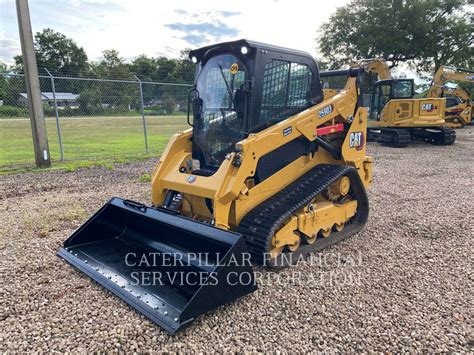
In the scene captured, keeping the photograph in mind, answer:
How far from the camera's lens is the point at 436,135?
14.6 meters

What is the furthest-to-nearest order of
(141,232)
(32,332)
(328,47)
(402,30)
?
(328,47) < (402,30) < (141,232) < (32,332)

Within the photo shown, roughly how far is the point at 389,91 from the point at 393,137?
5.87 feet

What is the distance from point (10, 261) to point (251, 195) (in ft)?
8.60

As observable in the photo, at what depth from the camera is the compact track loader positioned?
10.6 feet

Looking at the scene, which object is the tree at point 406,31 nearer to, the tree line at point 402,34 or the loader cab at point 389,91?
the tree line at point 402,34

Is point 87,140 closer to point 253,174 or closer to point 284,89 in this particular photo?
point 284,89

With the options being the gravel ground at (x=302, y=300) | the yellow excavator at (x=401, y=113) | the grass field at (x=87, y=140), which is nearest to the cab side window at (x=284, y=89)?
the gravel ground at (x=302, y=300)

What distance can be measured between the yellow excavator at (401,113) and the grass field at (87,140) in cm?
809

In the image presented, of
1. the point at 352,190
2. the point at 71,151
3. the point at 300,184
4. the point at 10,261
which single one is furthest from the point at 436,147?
the point at 10,261

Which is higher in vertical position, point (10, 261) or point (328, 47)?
point (328, 47)

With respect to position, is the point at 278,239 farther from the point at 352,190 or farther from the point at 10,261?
the point at 10,261

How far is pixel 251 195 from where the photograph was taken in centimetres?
391

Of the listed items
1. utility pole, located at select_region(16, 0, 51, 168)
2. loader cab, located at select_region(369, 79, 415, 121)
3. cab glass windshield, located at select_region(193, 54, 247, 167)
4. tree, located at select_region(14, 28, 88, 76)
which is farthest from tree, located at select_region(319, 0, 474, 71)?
tree, located at select_region(14, 28, 88, 76)

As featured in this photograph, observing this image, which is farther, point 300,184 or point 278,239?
point 300,184
